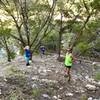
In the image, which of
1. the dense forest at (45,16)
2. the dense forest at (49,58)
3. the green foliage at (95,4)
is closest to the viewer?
the dense forest at (49,58)

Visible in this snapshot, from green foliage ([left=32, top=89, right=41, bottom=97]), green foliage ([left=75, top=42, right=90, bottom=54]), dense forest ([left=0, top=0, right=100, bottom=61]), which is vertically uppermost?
dense forest ([left=0, top=0, right=100, bottom=61])

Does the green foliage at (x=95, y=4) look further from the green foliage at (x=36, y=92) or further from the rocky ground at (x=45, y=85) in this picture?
the green foliage at (x=36, y=92)

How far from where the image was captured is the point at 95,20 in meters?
27.6

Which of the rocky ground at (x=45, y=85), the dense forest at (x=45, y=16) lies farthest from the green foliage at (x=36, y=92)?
the dense forest at (x=45, y=16)

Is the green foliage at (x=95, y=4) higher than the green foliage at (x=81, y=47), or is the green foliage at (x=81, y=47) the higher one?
the green foliage at (x=95, y=4)

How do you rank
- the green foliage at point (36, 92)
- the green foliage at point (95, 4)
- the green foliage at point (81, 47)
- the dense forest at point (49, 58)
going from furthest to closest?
the green foliage at point (81, 47) → the green foliage at point (95, 4) → the dense forest at point (49, 58) → the green foliage at point (36, 92)

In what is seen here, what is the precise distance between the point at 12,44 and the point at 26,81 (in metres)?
24.7

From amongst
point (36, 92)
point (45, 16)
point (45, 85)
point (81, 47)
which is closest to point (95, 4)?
point (45, 16)

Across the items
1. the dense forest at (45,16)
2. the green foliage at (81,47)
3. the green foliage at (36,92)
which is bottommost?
the green foliage at (36,92)

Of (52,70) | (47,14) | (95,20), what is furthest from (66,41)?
(52,70)

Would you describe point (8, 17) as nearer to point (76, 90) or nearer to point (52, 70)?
point (52, 70)

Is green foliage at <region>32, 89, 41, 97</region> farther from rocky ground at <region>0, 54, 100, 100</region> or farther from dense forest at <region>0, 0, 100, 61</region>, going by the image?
dense forest at <region>0, 0, 100, 61</region>

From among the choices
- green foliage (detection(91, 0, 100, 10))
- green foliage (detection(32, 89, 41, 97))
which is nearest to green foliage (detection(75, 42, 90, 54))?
green foliage (detection(91, 0, 100, 10))

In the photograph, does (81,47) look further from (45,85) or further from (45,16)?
(45,85)
